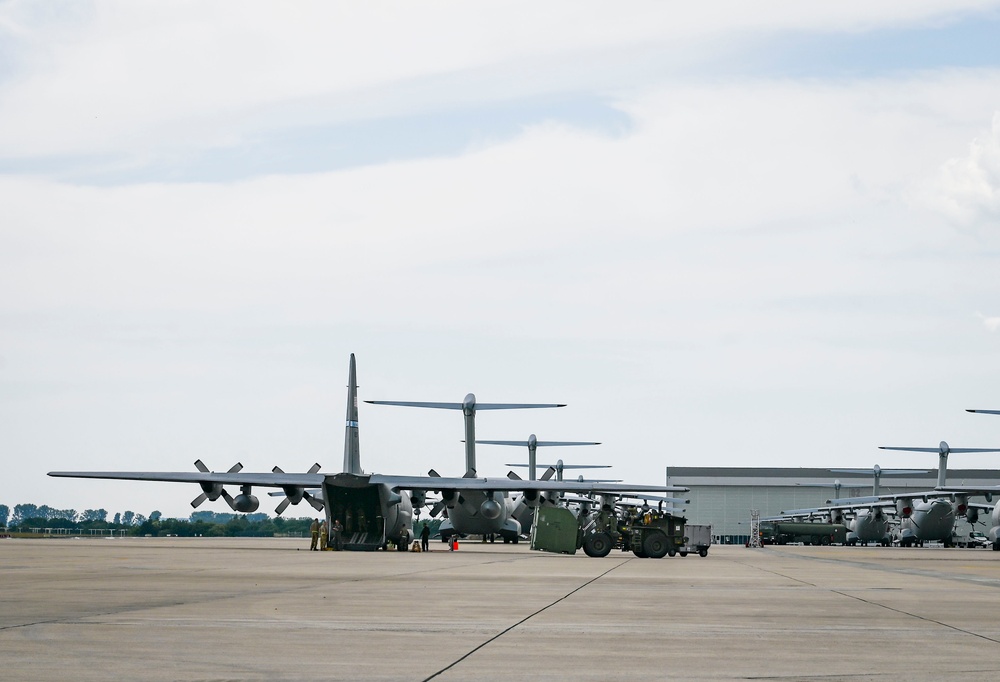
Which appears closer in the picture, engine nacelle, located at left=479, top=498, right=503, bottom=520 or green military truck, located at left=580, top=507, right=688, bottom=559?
green military truck, located at left=580, top=507, right=688, bottom=559

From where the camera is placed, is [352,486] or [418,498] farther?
[418,498]

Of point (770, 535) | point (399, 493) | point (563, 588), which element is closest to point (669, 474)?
point (770, 535)

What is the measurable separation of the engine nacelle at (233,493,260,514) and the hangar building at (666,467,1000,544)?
345 feet

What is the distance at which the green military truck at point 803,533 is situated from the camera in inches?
4813

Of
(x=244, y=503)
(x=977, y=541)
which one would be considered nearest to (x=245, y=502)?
(x=244, y=503)

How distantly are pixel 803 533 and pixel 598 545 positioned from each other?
250 feet

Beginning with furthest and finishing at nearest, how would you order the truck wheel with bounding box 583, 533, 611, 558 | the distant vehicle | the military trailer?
the distant vehicle → the military trailer → the truck wheel with bounding box 583, 533, 611, 558

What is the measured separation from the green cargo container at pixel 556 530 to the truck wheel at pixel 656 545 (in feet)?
19.0

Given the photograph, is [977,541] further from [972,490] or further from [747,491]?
[972,490]

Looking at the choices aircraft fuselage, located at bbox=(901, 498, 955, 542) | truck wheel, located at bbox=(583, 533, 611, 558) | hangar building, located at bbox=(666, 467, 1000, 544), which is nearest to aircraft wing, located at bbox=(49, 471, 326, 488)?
truck wheel, located at bbox=(583, 533, 611, 558)

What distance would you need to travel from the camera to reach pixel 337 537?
57188mm

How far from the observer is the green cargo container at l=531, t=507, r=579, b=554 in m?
56.6

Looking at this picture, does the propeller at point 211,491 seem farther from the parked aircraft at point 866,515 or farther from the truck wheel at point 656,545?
the parked aircraft at point 866,515

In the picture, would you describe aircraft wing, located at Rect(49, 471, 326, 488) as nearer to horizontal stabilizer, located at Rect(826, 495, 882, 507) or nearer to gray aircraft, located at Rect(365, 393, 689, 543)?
gray aircraft, located at Rect(365, 393, 689, 543)
